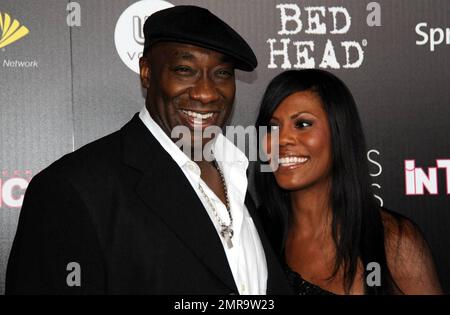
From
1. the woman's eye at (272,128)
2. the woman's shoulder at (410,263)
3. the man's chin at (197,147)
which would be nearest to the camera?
the man's chin at (197,147)

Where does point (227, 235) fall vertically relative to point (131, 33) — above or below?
below

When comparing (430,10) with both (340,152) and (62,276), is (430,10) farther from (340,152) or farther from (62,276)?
(62,276)

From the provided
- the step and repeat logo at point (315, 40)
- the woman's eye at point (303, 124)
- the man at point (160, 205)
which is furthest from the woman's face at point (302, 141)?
the step and repeat logo at point (315, 40)

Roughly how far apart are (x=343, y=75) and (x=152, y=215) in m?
1.51

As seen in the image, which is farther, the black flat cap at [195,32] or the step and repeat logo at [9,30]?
the step and repeat logo at [9,30]

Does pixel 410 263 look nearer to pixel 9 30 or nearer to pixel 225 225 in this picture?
pixel 225 225

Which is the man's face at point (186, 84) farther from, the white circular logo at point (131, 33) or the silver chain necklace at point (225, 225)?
the white circular logo at point (131, 33)

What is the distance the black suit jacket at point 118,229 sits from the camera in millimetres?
1287

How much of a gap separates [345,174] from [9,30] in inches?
63.5

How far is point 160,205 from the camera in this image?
142cm

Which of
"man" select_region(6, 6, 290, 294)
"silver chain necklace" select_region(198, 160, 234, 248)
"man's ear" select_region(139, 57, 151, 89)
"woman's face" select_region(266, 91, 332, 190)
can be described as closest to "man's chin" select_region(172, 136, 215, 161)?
"man" select_region(6, 6, 290, 294)

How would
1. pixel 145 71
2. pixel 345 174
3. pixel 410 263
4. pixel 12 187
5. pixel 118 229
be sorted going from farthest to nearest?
pixel 12 187 < pixel 345 174 < pixel 410 263 < pixel 145 71 < pixel 118 229

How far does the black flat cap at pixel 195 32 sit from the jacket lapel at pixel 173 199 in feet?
0.98

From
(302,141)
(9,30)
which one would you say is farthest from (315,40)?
(9,30)
